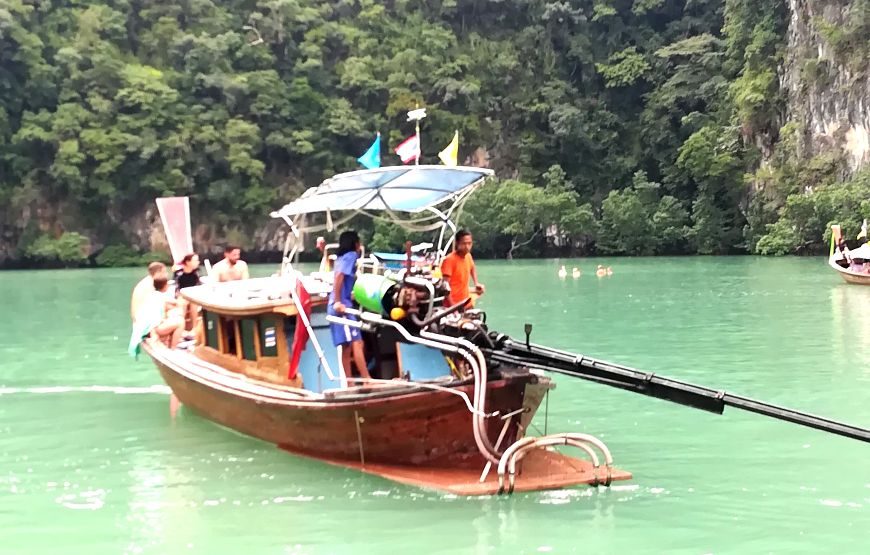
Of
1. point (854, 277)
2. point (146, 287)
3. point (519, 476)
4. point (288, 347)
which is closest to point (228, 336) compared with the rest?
point (288, 347)

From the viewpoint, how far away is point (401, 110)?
4931 centimetres

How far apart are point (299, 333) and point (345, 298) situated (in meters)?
0.63

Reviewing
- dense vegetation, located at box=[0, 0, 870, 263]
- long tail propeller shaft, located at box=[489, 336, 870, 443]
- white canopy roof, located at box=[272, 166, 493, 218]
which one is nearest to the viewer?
long tail propeller shaft, located at box=[489, 336, 870, 443]

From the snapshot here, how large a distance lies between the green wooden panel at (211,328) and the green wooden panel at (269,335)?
101cm

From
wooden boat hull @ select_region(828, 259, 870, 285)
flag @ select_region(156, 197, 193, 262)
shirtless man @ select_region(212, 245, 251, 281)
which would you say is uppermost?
flag @ select_region(156, 197, 193, 262)

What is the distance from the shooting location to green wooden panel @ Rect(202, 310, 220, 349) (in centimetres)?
1009

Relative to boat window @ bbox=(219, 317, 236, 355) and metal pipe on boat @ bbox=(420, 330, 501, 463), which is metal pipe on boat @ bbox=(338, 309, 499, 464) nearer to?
metal pipe on boat @ bbox=(420, 330, 501, 463)

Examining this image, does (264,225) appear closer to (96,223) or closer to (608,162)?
(96,223)

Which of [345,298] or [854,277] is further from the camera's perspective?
[854,277]

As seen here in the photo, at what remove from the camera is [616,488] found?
7.42 m

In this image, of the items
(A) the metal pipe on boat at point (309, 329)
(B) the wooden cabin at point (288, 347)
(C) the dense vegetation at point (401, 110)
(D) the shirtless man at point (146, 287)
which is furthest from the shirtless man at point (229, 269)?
(C) the dense vegetation at point (401, 110)

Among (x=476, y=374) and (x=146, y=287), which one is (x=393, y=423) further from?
(x=146, y=287)

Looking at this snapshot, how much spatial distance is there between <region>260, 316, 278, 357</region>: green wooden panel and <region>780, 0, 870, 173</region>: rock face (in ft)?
115

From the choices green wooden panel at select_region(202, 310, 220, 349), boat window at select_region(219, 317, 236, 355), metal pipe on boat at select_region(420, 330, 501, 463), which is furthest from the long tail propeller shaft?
green wooden panel at select_region(202, 310, 220, 349)
